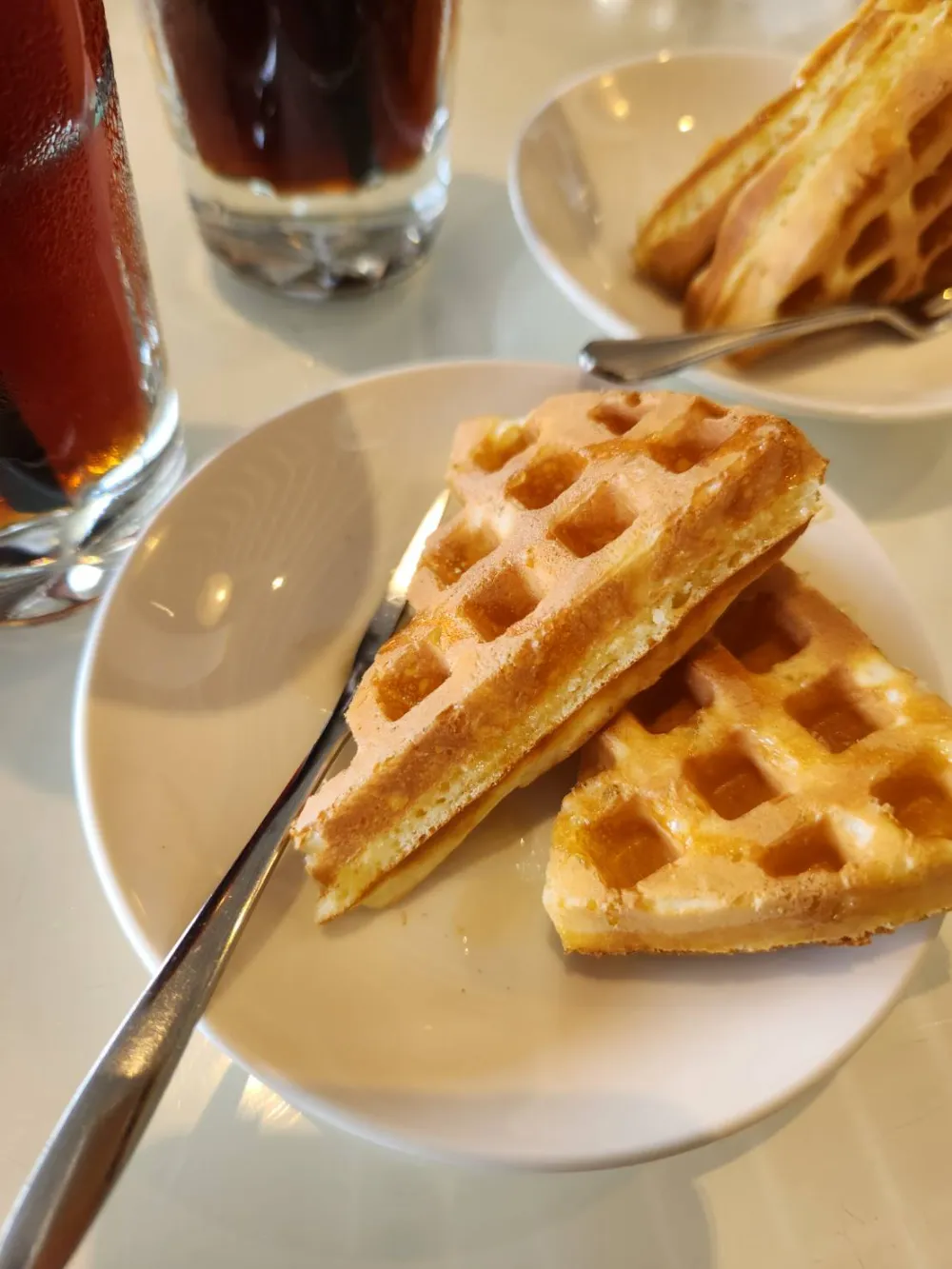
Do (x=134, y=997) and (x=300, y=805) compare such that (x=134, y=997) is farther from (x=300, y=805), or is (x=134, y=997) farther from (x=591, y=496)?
(x=591, y=496)

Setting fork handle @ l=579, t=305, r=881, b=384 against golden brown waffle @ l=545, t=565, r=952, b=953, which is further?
fork handle @ l=579, t=305, r=881, b=384

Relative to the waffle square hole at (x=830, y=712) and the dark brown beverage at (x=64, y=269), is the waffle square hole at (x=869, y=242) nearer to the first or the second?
the waffle square hole at (x=830, y=712)

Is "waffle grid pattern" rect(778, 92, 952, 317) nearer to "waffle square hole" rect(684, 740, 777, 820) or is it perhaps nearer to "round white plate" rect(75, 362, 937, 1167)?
"round white plate" rect(75, 362, 937, 1167)

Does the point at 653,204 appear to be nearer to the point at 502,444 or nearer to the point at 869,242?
the point at 869,242

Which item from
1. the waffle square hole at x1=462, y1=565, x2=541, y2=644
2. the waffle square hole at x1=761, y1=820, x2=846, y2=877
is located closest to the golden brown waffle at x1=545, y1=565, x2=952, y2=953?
the waffle square hole at x1=761, y1=820, x2=846, y2=877

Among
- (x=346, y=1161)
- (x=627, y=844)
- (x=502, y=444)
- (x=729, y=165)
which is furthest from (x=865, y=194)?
(x=346, y=1161)

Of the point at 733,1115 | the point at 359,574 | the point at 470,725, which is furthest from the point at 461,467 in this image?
the point at 733,1115
